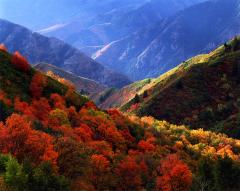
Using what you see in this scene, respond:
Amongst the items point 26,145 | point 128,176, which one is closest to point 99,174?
point 128,176

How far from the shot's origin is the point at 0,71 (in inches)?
5969

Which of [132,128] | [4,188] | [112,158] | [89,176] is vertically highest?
[132,128]

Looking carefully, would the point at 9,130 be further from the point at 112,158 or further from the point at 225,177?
the point at 225,177

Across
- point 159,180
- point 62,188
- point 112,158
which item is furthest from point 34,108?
point 62,188

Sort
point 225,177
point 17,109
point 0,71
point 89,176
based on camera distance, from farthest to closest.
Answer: point 0,71 → point 17,109 → point 225,177 → point 89,176

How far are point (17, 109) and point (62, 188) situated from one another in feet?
203

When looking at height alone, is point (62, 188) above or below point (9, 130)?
below

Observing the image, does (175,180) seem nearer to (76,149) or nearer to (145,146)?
(76,149)

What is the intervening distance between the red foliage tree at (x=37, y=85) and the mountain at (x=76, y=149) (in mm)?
377

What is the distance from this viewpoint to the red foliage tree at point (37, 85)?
491 feet

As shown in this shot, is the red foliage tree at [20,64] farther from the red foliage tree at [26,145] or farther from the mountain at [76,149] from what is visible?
the red foliage tree at [26,145]

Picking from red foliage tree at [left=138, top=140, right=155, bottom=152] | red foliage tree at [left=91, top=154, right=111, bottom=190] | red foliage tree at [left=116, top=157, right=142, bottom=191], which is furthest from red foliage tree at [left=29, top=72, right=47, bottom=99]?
red foliage tree at [left=91, top=154, right=111, bottom=190]

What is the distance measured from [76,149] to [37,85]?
80.4m

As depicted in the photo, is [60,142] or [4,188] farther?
[60,142]
